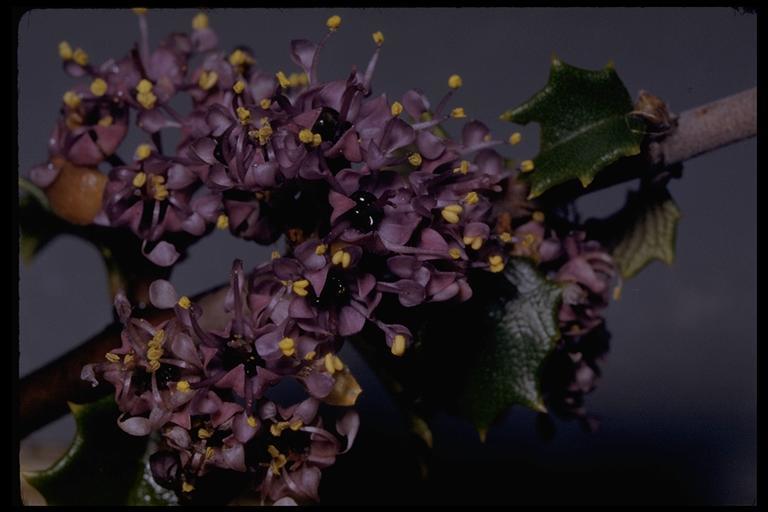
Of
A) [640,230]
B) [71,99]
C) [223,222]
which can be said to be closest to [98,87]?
[71,99]

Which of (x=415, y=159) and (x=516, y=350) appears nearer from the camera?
(x=415, y=159)

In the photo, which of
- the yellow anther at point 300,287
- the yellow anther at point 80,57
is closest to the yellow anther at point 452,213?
the yellow anther at point 300,287

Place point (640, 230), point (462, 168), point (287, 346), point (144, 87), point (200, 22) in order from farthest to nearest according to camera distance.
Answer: point (640, 230) < point (200, 22) < point (144, 87) < point (462, 168) < point (287, 346)

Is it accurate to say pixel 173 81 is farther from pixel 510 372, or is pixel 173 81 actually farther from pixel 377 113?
pixel 510 372

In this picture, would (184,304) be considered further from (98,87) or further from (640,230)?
(640,230)

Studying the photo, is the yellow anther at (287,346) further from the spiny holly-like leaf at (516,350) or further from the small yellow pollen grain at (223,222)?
the spiny holly-like leaf at (516,350)

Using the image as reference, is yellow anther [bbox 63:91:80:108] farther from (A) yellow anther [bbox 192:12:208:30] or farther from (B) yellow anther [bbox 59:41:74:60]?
(A) yellow anther [bbox 192:12:208:30]

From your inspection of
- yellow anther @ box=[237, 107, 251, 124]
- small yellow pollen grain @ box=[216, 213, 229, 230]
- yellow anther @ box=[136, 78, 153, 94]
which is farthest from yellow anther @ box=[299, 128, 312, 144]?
yellow anther @ box=[136, 78, 153, 94]
